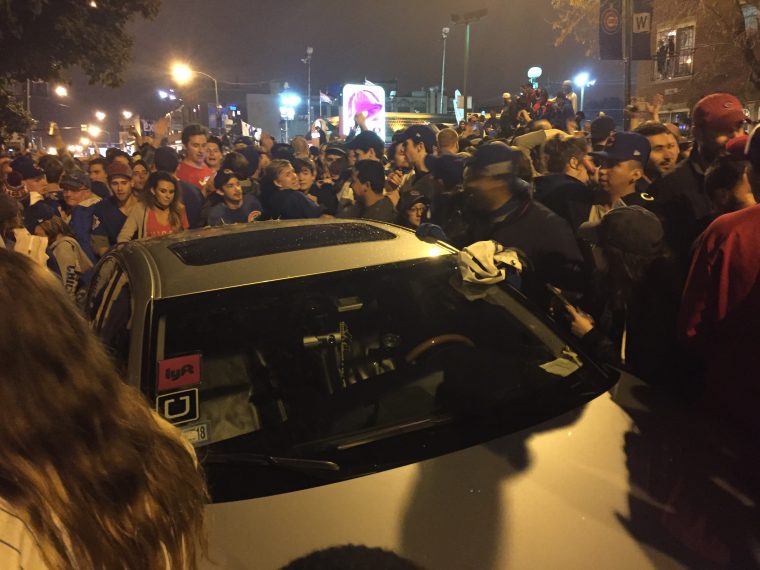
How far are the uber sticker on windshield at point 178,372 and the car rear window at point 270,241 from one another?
0.49m

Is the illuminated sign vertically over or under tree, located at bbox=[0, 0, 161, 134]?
under

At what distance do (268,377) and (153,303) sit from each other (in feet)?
1.75

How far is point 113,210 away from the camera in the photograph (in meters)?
5.50

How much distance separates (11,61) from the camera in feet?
48.5

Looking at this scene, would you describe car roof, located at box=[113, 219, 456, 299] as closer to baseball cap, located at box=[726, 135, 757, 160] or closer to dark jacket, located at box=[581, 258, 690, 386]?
dark jacket, located at box=[581, 258, 690, 386]

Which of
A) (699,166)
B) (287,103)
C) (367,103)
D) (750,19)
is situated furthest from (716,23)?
(287,103)

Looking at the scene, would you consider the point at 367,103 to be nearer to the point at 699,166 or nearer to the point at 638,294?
the point at 699,166

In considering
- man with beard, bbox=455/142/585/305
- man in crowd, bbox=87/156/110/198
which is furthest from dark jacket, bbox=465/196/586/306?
man in crowd, bbox=87/156/110/198

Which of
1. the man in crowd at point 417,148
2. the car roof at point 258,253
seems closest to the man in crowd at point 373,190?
the man in crowd at point 417,148

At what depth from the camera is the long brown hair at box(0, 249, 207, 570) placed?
890 mm

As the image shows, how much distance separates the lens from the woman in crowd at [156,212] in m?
5.04

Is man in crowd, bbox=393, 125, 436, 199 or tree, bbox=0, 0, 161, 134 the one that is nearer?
man in crowd, bbox=393, 125, 436, 199

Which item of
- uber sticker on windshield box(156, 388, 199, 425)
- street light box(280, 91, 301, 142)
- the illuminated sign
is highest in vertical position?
street light box(280, 91, 301, 142)

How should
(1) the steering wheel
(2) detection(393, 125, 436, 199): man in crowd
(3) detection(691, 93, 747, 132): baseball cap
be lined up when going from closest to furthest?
(1) the steering wheel → (3) detection(691, 93, 747, 132): baseball cap → (2) detection(393, 125, 436, 199): man in crowd
